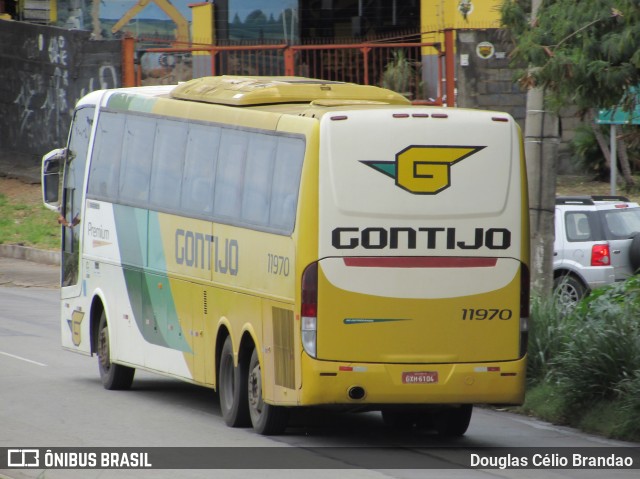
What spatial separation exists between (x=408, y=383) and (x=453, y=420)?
145cm

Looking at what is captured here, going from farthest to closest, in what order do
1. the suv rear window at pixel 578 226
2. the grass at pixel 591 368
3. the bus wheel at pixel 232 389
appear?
1. the suv rear window at pixel 578 226
2. the bus wheel at pixel 232 389
3. the grass at pixel 591 368

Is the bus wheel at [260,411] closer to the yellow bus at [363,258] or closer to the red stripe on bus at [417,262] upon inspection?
the yellow bus at [363,258]

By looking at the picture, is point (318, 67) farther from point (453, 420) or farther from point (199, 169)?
point (453, 420)

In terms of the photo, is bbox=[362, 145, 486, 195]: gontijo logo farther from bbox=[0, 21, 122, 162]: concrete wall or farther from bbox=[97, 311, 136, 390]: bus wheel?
bbox=[0, 21, 122, 162]: concrete wall

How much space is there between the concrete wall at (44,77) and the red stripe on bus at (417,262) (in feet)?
70.0

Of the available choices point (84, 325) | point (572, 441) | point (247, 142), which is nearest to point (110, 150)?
point (84, 325)

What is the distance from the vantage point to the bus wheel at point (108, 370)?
16.1 metres

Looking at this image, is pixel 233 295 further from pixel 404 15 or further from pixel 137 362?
pixel 404 15

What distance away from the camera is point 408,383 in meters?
12.0

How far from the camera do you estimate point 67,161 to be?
1753 cm

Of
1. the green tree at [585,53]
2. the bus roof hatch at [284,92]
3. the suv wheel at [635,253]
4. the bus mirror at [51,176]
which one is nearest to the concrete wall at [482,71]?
the suv wheel at [635,253]

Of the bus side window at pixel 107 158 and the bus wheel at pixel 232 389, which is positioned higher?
the bus side window at pixel 107 158

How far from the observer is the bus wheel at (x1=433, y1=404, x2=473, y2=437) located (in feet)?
43.1

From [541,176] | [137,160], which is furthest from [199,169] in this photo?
[541,176]
